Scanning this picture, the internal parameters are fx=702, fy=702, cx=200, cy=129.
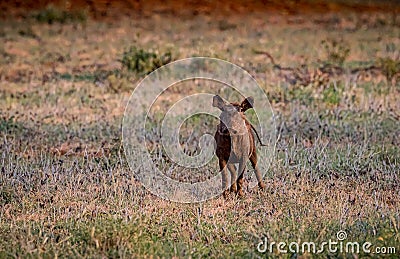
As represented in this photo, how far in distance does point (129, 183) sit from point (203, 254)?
196cm

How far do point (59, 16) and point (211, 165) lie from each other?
19346mm

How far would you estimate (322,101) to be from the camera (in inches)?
468

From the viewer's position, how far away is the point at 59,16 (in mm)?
26047

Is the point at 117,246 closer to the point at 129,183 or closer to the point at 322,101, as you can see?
the point at 129,183

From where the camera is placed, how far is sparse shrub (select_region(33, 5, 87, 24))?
25938 millimetres

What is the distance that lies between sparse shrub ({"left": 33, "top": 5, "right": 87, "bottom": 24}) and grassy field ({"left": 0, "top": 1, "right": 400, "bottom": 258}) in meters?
5.59

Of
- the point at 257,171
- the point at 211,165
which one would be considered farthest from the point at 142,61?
the point at 257,171

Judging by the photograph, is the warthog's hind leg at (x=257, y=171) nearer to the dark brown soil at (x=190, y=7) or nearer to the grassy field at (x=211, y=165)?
the grassy field at (x=211, y=165)

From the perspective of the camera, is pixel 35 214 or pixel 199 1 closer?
pixel 35 214

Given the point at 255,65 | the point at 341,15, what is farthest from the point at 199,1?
the point at 255,65

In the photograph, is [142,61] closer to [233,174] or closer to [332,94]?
[332,94]

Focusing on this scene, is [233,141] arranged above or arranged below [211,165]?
above

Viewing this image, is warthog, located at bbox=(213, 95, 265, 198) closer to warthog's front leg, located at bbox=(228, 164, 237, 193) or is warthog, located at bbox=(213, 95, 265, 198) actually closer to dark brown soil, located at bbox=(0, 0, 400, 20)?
warthog's front leg, located at bbox=(228, 164, 237, 193)

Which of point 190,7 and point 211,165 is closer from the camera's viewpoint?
point 211,165
